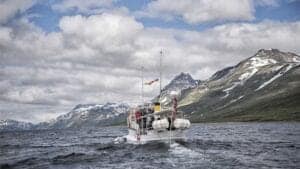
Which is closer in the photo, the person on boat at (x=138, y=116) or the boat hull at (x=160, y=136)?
the boat hull at (x=160, y=136)

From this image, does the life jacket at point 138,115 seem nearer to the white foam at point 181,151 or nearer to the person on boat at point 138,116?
the person on boat at point 138,116

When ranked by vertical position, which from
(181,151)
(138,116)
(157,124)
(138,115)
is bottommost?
(181,151)

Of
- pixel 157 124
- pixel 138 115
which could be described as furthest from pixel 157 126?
pixel 138 115

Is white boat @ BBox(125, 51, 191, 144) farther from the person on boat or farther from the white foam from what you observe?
the white foam

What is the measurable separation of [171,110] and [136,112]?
34.6 ft

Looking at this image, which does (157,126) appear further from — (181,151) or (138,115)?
(181,151)

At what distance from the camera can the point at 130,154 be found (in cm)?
8250

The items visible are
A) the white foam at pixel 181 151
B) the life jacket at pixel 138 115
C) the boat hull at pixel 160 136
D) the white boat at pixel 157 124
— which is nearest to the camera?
the white foam at pixel 181 151

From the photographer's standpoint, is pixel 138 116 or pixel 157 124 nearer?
pixel 157 124

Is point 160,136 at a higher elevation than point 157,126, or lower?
lower

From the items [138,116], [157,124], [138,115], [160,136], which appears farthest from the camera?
[138,115]

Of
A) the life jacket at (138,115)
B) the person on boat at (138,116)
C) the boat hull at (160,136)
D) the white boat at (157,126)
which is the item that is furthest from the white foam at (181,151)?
the life jacket at (138,115)

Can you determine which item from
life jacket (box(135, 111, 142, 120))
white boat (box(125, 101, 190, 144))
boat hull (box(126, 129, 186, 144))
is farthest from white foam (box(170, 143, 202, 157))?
life jacket (box(135, 111, 142, 120))

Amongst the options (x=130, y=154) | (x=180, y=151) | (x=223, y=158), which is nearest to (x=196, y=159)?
(x=223, y=158)
